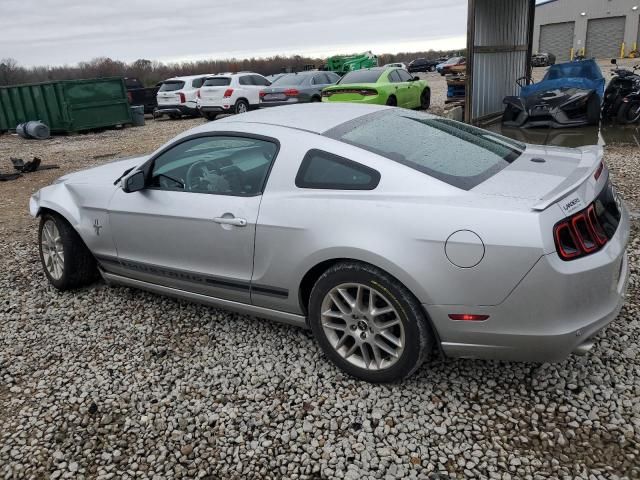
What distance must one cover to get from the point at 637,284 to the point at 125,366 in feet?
11.9

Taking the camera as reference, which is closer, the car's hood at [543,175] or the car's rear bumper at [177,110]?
the car's hood at [543,175]

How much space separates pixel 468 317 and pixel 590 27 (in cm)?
4670

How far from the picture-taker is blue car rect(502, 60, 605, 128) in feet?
32.7

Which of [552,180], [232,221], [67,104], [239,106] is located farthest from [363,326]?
[67,104]

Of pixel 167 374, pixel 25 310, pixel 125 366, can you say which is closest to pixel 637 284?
pixel 167 374

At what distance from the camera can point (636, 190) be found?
6062 millimetres

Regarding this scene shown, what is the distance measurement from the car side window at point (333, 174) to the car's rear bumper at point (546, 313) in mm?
733

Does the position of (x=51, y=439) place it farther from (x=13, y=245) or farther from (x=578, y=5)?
(x=578, y=5)

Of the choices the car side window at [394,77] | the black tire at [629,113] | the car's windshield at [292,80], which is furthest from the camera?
the car's windshield at [292,80]

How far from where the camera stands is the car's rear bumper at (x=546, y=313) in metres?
2.28

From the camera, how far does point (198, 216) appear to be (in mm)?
3242

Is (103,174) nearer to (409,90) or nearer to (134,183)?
(134,183)

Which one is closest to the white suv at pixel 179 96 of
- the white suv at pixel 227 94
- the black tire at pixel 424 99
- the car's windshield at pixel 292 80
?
the white suv at pixel 227 94

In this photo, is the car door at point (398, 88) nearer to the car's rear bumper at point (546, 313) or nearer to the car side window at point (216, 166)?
the car side window at point (216, 166)
